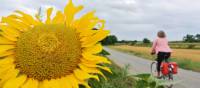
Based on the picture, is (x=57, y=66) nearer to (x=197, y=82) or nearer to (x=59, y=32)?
(x=59, y=32)

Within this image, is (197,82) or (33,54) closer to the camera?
(33,54)

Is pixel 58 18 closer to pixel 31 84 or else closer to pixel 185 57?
pixel 31 84

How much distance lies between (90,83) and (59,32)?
20cm

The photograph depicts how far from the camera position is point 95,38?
1.84m

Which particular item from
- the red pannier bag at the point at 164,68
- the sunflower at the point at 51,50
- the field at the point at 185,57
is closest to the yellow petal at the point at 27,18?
the sunflower at the point at 51,50

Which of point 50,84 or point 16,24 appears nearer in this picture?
point 50,84

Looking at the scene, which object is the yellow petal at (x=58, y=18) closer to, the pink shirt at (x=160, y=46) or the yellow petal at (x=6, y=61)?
the yellow petal at (x=6, y=61)

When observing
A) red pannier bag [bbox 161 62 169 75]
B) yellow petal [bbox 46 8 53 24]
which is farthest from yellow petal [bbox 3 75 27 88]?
red pannier bag [bbox 161 62 169 75]

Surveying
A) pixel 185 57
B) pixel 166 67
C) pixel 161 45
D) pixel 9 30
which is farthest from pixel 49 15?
pixel 185 57

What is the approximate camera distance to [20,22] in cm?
201

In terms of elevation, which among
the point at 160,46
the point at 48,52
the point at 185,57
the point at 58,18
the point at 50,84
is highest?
the point at 58,18

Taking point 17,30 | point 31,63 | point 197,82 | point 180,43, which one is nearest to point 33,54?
point 31,63

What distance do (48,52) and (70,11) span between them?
175mm

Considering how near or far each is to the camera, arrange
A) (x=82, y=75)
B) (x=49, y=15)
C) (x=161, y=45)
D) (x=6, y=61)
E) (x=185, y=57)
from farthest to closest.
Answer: (x=185, y=57) → (x=161, y=45) → (x=49, y=15) → (x=6, y=61) → (x=82, y=75)
